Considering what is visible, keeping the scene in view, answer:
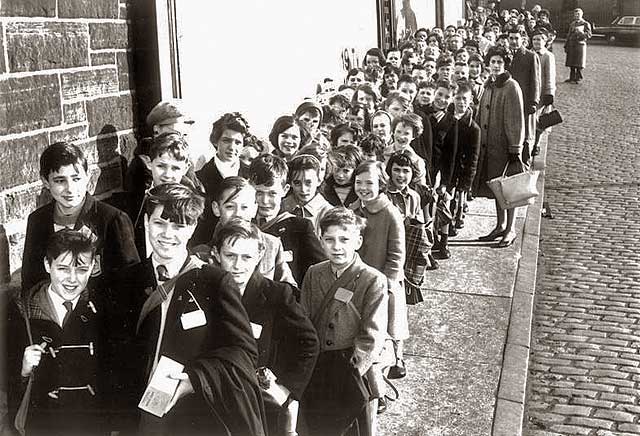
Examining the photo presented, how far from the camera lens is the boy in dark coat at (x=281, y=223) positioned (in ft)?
16.6

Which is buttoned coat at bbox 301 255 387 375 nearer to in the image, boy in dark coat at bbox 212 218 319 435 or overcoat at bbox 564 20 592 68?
boy in dark coat at bbox 212 218 319 435

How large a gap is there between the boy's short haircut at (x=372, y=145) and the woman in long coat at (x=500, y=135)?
8.72 ft

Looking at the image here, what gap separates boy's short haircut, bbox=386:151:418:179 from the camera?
6.85m

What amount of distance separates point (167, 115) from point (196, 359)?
2588mm

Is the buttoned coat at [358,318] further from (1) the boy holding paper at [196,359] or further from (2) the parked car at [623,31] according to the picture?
(2) the parked car at [623,31]

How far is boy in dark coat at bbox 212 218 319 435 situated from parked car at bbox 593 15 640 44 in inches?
1400

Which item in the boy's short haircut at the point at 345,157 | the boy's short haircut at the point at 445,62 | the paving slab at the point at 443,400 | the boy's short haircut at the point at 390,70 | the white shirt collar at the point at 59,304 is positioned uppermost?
the boy's short haircut at the point at 445,62

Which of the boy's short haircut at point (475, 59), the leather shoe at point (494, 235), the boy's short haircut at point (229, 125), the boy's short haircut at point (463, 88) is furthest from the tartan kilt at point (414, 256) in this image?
the boy's short haircut at point (475, 59)

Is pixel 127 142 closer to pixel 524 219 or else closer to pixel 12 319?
pixel 12 319

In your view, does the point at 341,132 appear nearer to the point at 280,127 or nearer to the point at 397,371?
the point at 280,127

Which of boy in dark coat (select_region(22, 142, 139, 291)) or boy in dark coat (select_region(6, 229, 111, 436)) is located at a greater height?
boy in dark coat (select_region(22, 142, 139, 291))

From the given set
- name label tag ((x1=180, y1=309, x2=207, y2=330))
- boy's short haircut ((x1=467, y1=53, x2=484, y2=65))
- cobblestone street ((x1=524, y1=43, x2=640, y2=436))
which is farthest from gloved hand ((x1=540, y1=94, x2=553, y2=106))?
name label tag ((x1=180, y1=309, x2=207, y2=330))

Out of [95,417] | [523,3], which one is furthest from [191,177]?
[523,3]

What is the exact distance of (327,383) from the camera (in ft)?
15.0
